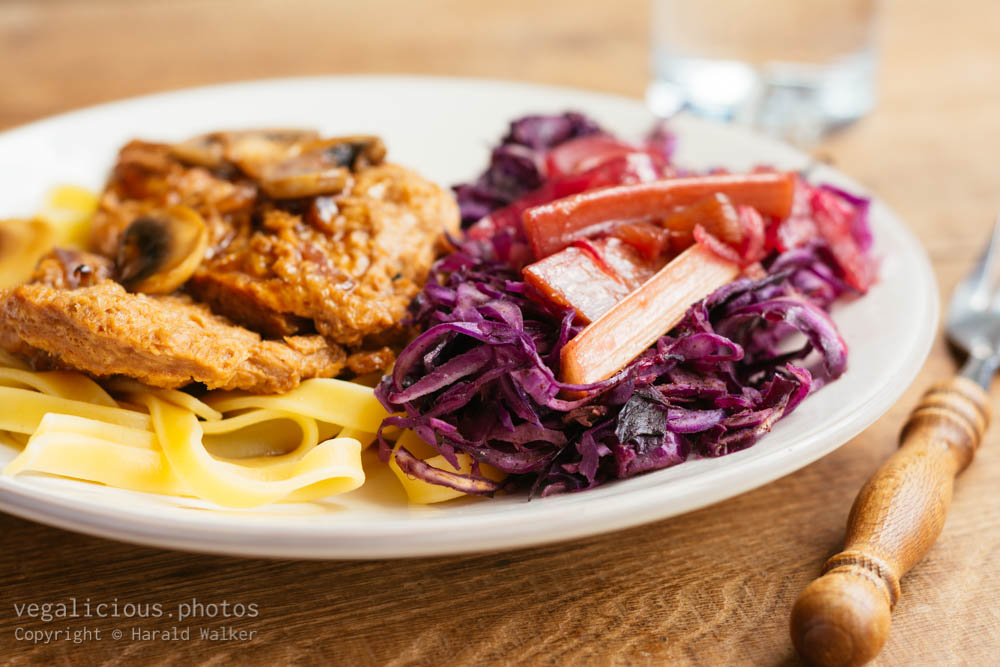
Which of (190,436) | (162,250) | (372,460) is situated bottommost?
(372,460)

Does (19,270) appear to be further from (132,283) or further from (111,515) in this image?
(111,515)

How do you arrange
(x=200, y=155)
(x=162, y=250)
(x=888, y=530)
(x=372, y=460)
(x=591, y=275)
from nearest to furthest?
(x=888, y=530) < (x=591, y=275) < (x=372, y=460) < (x=162, y=250) < (x=200, y=155)

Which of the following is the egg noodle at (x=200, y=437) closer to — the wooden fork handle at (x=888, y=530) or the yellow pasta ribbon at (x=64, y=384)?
the yellow pasta ribbon at (x=64, y=384)

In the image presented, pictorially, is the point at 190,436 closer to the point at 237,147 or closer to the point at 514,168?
the point at 237,147

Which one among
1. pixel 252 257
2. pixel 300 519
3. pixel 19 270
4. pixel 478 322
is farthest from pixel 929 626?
pixel 19 270

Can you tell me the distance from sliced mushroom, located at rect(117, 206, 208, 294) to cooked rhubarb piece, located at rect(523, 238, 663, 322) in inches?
66.9

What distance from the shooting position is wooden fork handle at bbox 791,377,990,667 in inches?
125

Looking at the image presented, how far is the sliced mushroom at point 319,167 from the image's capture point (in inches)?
193

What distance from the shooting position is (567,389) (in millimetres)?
3811

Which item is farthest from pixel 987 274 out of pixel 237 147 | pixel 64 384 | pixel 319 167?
pixel 64 384

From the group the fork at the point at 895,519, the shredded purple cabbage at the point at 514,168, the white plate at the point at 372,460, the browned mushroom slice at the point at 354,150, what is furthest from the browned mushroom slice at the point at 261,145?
the fork at the point at 895,519

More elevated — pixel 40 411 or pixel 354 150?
pixel 354 150

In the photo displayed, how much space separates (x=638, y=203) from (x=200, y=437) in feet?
7.73

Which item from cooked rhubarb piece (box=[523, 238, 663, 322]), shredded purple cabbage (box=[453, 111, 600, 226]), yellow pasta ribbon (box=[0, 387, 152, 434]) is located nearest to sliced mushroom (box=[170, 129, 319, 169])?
shredded purple cabbage (box=[453, 111, 600, 226])
